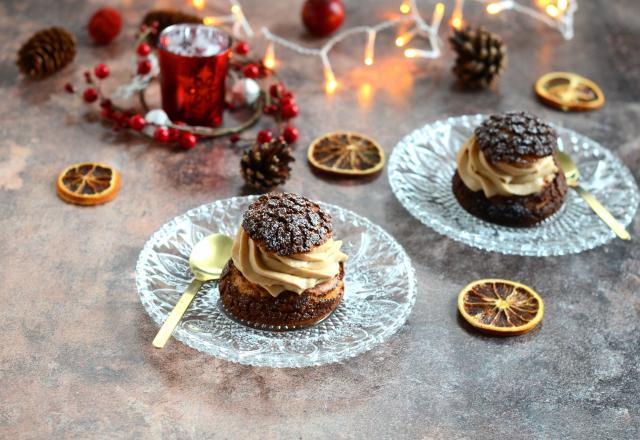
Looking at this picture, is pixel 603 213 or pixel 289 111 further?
pixel 289 111

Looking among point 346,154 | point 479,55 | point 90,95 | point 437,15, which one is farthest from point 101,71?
point 437,15

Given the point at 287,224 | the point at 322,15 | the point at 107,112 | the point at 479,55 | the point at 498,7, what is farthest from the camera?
the point at 498,7

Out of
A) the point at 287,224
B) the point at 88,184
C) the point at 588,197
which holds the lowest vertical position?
the point at 88,184

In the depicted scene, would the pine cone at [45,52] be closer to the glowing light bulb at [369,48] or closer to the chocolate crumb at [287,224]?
the glowing light bulb at [369,48]

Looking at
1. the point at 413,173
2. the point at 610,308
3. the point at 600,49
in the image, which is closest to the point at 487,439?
the point at 610,308

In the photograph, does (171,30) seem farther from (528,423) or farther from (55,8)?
(528,423)

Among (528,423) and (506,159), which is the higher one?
(506,159)

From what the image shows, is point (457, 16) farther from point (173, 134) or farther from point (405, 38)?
point (173, 134)

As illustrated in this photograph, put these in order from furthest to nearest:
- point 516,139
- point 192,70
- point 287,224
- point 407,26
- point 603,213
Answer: point 407,26
point 192,70
point 603,213
point 516,139
point 287,224
